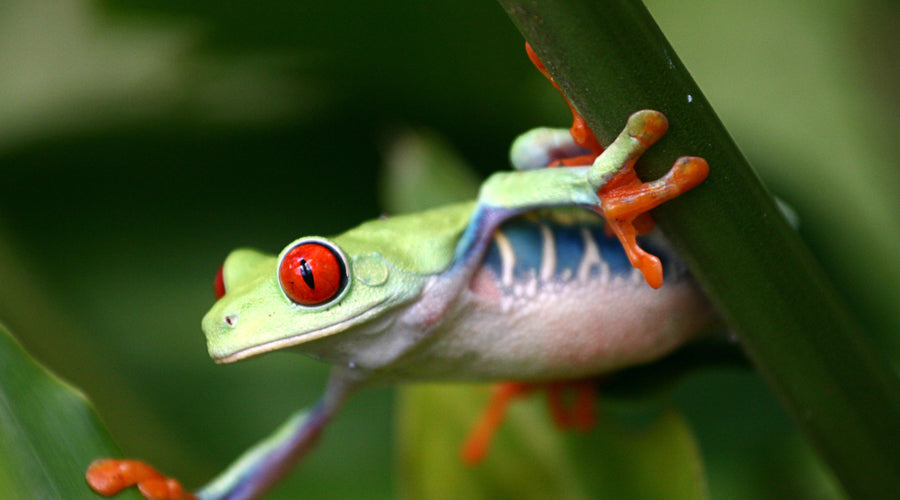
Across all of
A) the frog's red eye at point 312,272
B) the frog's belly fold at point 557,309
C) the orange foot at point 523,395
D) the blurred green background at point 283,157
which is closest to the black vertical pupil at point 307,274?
the frog's red eye at point 312,272

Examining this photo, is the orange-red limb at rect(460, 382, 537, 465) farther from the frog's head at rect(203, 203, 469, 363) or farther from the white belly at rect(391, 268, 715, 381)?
the frog's head at rect(203, 203, 469, 363)

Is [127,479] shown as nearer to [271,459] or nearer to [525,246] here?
[271,459]

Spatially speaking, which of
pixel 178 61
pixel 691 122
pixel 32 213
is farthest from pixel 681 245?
pixel 32 213

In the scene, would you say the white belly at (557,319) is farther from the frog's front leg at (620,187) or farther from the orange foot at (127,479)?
the orange foot at (127,479)

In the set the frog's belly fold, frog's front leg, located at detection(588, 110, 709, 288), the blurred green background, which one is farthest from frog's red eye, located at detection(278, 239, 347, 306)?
the blurred green background

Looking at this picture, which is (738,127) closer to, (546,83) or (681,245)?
(546,83)

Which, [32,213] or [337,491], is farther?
[32,213]

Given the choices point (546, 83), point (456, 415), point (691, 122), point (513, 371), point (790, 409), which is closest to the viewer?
point (691, 122)
